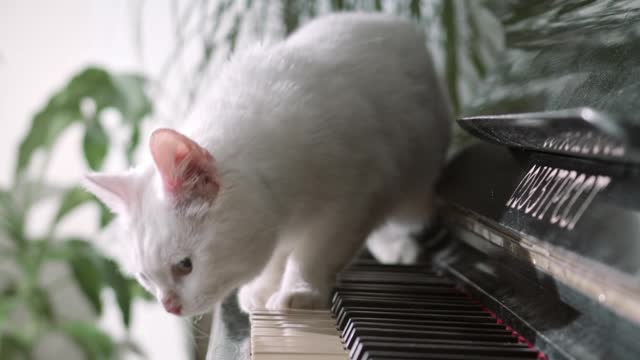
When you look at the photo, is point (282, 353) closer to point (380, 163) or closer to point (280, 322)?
point (280, 322)

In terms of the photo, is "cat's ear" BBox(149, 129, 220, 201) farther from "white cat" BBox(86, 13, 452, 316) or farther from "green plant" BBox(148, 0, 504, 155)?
"green plant" BBox(148, 0, 504, 155)

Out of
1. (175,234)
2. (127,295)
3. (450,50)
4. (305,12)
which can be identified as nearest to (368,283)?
(175,234)

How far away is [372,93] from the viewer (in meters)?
1.17

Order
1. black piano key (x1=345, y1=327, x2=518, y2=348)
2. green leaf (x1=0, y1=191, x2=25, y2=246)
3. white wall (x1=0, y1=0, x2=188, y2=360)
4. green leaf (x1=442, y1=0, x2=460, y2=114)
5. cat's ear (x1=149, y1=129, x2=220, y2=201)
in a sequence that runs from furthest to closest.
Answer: white wall (x1=0, y1=0, x2=188, y2=360) < green leaf (x1=0, y1=191, x2=25, y2=246) < green leaf (x1=442, y1=0, x2=460, y2=114) < cat's ear (x1=149, y1=129, x2=220, y2=201) < black piano key (x1=345, y1=327, x2=518, y2=348)

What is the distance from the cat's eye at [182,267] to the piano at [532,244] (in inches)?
3.4

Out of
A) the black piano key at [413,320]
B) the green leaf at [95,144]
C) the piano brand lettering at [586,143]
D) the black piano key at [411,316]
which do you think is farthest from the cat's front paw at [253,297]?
the green leaf at [95,144]

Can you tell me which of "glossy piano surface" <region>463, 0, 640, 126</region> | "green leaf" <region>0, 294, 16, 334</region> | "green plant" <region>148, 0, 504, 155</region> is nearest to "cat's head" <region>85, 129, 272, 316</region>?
"glossy piano surface" <region>463, 0, 640, 126</region>

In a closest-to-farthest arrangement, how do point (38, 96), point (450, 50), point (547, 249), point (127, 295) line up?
point (547, 249), point (450, 50), point (127, 295), point (38, 96)

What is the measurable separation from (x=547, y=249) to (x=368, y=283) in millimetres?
385

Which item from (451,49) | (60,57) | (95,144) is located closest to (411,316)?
(451,49)

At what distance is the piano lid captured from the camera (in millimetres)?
520

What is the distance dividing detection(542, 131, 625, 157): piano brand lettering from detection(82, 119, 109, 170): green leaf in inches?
→ 54.5

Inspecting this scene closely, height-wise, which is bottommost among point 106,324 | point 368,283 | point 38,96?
point 106,324

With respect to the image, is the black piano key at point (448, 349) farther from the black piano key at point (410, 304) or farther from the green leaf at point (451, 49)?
the green leaf at point (451, 49)
